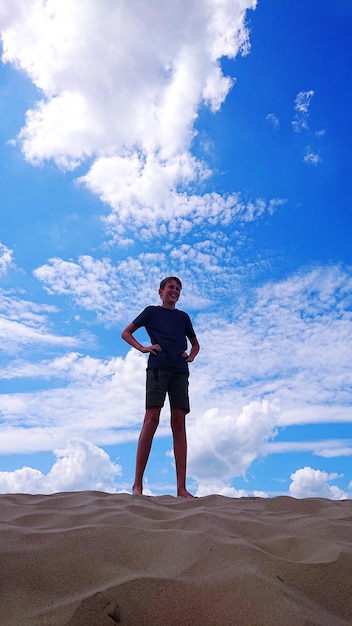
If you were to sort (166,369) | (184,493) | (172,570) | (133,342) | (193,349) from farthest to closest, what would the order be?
(193,349) → (133,342) → (166,369) → (184,493) → (172,570)

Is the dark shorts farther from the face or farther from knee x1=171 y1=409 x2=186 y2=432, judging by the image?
the face

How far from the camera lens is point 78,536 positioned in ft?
7.63

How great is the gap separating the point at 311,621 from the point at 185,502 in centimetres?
223

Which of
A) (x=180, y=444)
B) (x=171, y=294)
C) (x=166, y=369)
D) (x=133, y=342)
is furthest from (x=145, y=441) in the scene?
(x=171, y=294)

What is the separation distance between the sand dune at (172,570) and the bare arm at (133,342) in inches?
88.0

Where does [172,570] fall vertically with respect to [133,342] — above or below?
below

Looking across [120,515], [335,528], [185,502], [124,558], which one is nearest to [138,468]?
[185,502]

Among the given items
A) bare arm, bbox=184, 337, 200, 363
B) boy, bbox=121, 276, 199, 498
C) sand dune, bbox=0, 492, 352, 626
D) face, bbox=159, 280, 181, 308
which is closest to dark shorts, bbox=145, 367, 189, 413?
boy, bbox=121, 276, 199, 498

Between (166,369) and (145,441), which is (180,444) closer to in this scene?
(145,441)

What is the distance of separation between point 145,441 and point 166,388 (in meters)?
0.56

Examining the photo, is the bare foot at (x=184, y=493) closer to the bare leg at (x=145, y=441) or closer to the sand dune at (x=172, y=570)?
the bare leg at (x=145, y=441)

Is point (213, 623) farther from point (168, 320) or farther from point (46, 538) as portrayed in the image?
point (168, 320)

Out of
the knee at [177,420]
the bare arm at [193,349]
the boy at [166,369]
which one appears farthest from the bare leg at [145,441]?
the bare arm at [193,349]

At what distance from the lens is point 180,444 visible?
16.7 feet
